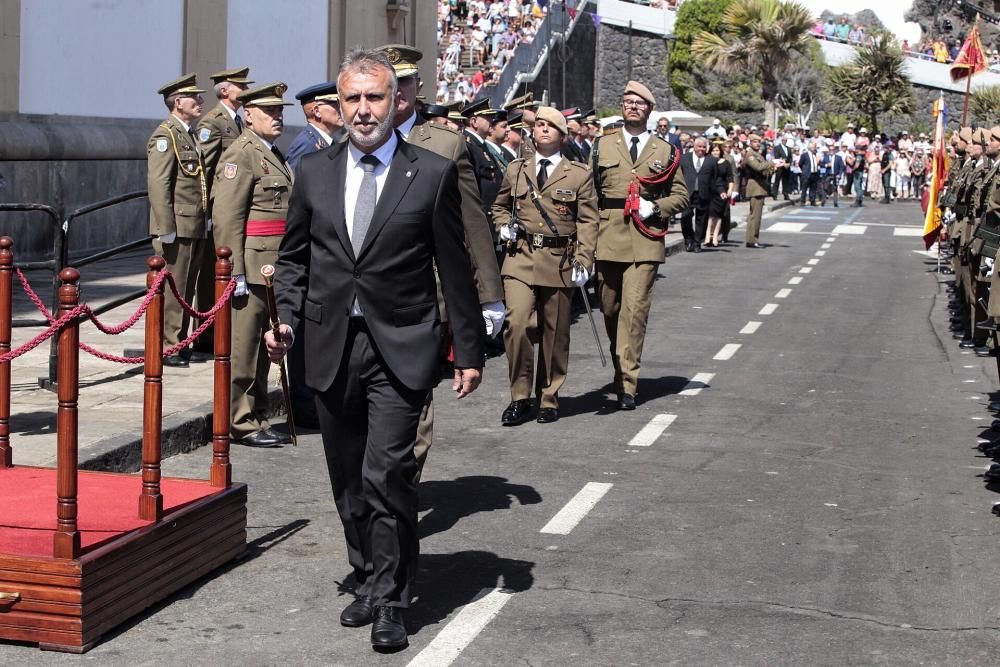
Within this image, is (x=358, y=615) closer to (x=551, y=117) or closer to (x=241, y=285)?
(x=241, y=285)

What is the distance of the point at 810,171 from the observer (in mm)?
43688

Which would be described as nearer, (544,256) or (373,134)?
(373,134)

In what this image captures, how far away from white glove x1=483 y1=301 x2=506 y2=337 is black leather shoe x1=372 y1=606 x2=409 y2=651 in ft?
3.90

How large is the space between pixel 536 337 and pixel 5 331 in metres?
4.05

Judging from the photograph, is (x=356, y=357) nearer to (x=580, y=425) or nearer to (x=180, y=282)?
(x=580, y=425)

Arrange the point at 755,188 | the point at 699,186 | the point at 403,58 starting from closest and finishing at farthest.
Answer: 1. the point at 403,58
2. the point at 699,186
3. the point at 755,188

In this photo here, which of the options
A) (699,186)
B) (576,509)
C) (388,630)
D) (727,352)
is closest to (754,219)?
(699,186)

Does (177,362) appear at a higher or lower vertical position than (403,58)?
lower

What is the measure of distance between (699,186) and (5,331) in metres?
20.5

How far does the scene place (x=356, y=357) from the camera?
18.1ft

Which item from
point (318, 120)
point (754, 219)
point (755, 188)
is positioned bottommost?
point (754, 219)

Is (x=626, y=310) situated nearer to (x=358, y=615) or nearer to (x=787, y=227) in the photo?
(x=358, y=615)

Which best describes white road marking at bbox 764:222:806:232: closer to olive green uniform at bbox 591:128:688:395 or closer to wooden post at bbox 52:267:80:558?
olive green uniform at bbox 591:128:688:395

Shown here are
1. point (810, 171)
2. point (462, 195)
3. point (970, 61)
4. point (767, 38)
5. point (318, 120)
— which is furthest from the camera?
point (767, 38)
